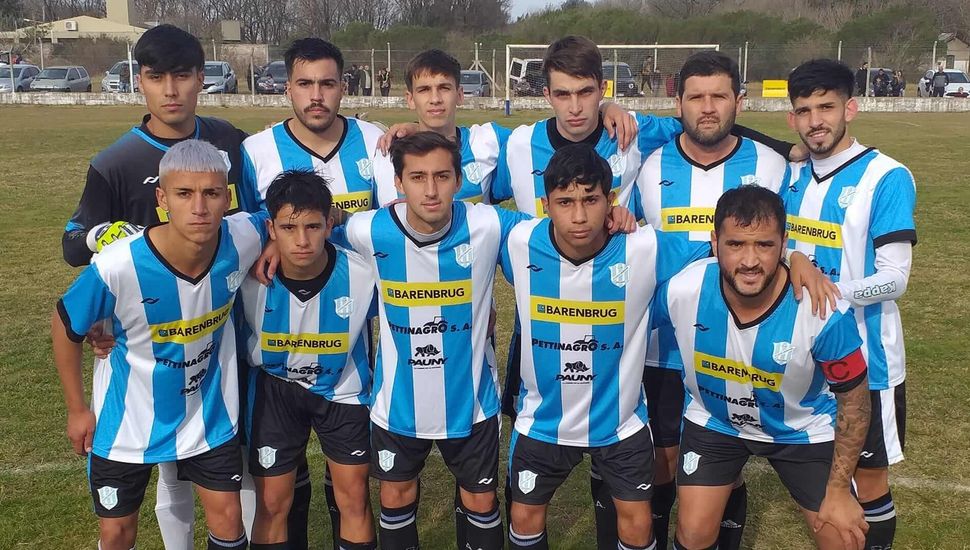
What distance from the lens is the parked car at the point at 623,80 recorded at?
101 ft

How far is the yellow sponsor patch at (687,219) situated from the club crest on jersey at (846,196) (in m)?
0.50

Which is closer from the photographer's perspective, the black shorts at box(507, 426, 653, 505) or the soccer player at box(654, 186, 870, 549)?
the soccer player at box(654, 186, 870, 549)

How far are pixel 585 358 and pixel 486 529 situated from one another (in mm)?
787

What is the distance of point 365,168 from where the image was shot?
3684mm

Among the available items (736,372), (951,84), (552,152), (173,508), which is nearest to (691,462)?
(736,372)

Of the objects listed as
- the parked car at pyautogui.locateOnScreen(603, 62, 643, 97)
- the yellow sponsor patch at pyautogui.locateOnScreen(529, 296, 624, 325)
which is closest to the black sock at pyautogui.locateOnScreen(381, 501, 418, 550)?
the yellow sponsor patch at pyautogui.locateOnScreen(529, 296, 624, 325)

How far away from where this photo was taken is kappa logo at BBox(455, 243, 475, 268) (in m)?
3.18

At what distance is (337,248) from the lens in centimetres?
331

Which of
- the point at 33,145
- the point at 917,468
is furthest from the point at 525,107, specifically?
the point at 917,468

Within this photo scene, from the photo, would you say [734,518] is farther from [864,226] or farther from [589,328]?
[864,226]

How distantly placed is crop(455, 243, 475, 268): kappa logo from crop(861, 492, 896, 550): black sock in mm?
1865

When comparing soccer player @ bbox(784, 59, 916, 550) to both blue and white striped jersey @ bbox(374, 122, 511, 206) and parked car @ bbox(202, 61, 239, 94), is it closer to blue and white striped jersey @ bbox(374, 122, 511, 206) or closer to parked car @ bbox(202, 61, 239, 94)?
blue and white striped jersey @ bbox(374, 122, 511, 206)

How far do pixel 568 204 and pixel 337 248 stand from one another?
96 centimetres

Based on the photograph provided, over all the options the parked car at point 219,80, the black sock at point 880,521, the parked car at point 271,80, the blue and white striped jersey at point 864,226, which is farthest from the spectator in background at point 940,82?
the black sock at point 880,521
